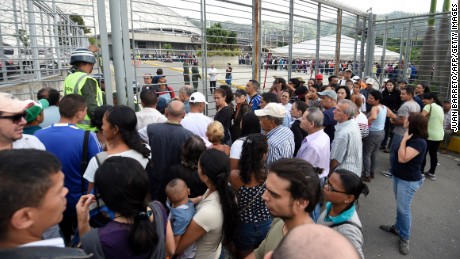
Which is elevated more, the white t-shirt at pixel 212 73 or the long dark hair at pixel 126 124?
the white t-shirt at pixel 212 73

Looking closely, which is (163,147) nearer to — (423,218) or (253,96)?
(253,96)

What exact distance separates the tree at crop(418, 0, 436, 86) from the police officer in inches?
449

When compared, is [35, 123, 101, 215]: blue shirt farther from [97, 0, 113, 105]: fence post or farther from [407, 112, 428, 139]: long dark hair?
[407, 112, 428, 139]: long dark hair

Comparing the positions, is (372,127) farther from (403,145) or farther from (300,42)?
(300,42)

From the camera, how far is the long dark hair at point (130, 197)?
153 centimetres

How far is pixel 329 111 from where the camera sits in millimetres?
5031

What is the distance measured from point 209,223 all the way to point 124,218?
762mm

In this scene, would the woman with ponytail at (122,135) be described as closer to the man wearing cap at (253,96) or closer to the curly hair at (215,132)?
the curly hair at (215,132)

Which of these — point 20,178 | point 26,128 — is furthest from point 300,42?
point 20,178

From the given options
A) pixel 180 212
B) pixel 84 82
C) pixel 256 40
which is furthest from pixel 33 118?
pixel 256 40

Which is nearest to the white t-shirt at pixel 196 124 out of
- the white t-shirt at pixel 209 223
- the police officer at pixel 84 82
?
the police officer at pixel 84 82

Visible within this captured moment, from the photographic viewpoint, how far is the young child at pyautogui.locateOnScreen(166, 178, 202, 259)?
2.28 metres

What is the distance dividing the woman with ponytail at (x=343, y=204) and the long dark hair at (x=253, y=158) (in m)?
0.59

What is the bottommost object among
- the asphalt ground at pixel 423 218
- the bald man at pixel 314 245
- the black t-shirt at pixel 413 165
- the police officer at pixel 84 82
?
the asphalt ground at pixel 423 218
